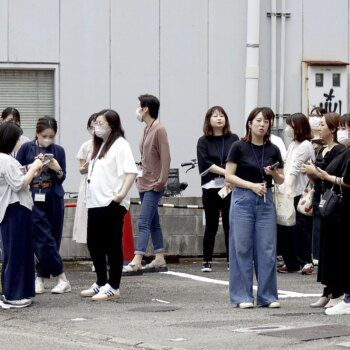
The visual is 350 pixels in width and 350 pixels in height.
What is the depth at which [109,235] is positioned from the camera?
45.7 feet

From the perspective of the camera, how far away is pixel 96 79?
21.0 metres

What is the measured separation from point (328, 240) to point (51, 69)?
9177 mm

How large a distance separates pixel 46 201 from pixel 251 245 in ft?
8.60

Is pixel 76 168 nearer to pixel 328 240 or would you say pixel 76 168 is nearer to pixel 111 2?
pixel 111 2

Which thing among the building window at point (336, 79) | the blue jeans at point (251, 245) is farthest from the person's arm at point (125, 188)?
the building window at point (336, 79)

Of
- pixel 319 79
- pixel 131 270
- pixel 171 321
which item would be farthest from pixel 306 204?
pixel 319 79

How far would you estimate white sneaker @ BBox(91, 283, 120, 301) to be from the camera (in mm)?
13922

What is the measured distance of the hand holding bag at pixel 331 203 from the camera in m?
12.6

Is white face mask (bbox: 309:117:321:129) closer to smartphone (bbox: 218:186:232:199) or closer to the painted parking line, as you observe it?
smartphone (bbox: 218:186:232:199)

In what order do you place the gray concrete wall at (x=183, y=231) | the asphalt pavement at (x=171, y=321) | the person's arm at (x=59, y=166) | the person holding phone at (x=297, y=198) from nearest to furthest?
the asphalt pavement at (x=171, y=321) → the person's arm at (x=59, y=166) → the person holding phone at (x=297, y=198) → the gray concrete wall at (x=183, y=231)

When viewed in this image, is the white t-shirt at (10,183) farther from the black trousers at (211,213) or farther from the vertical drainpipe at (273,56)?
the vertical drainpipe at (273,56)

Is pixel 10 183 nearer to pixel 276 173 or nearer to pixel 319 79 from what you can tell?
pixel 276 173

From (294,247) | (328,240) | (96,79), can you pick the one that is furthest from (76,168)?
(328,240)

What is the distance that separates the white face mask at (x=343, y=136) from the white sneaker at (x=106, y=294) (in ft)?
9.35
